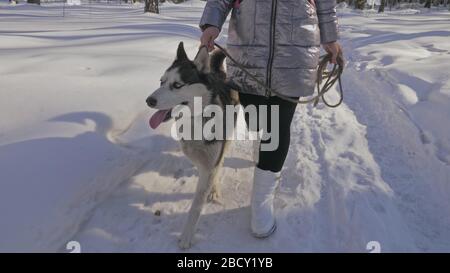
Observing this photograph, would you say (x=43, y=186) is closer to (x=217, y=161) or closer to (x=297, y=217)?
(x=217, y=161)

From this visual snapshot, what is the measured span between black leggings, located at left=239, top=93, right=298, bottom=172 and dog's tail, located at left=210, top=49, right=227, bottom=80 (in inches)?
11.0

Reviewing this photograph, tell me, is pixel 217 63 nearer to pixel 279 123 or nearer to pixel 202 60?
pixel 202 60

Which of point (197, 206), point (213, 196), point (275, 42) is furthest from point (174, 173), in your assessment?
point (275, 42)

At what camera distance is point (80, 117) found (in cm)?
325

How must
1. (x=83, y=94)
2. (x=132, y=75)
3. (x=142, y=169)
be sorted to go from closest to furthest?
1. (x=142, y=169)
2. (x=83, y=94)
3. (x=132, y=75)

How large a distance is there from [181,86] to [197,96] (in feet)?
0.40

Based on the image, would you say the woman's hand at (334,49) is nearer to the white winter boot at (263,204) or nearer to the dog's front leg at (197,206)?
the white winter boot at (263,204)

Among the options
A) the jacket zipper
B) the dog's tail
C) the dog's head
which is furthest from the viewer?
the dog's tail

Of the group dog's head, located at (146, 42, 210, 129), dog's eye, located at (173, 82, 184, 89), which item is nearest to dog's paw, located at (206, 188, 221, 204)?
dog's head, located at (146, 42, 210, 129)

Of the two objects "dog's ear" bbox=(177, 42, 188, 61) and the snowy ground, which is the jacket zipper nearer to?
"dog's ear" bbox=(177, 42, 188, 61)

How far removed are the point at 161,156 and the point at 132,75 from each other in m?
1.90

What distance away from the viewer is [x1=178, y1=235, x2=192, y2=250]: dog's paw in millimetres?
2146

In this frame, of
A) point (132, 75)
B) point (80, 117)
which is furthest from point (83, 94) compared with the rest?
point (132, 75)

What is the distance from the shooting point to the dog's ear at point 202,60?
2.05 meters
